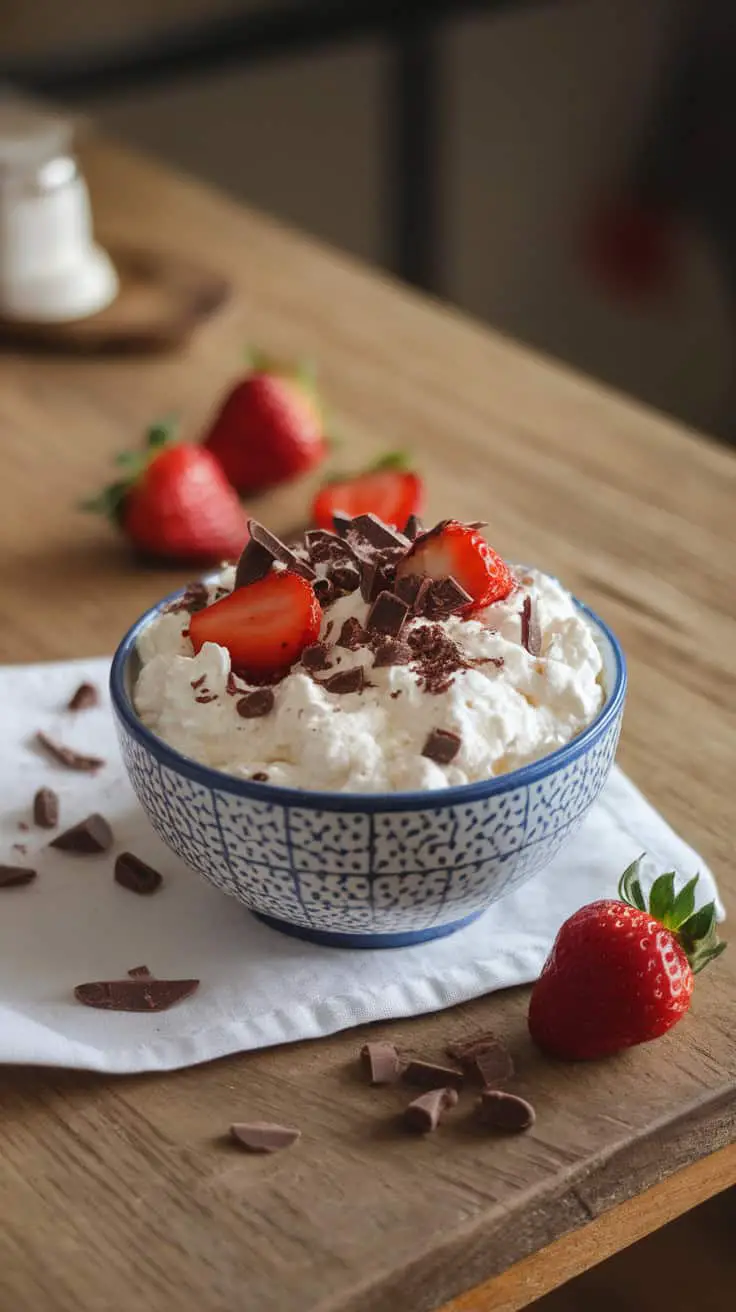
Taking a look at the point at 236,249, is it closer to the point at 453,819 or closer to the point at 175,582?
the point at 175,582

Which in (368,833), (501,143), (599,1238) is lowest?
(501,143)

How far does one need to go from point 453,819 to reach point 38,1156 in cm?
31

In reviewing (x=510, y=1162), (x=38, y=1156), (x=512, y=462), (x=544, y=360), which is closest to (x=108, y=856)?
(x=38, y=1156)

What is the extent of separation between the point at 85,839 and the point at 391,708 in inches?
12.0

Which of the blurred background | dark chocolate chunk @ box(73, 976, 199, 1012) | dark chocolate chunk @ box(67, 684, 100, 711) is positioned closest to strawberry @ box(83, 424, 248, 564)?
dark chocolate chunk @ box(67, 684, 100, 711)

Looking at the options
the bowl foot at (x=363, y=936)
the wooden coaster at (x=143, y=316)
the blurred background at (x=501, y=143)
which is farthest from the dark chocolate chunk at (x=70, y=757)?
the blurred background at (x=501, y=143)

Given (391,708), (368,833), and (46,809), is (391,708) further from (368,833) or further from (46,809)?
(46,809)

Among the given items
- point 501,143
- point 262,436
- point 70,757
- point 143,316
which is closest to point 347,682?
point 70,757

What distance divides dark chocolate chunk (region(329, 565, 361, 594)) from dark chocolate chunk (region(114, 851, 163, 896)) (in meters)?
0.25

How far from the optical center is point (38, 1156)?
92 centimetres

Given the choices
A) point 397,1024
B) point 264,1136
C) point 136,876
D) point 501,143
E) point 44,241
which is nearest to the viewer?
point 264,1136

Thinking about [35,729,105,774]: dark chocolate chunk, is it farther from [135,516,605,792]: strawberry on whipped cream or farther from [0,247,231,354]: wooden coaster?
[0,247,231,354]: wooden coaster

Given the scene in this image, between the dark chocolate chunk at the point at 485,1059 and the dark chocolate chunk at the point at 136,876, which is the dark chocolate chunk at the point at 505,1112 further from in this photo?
the dark chocolate chunk at the point at 136,876

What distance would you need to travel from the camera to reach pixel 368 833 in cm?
94
